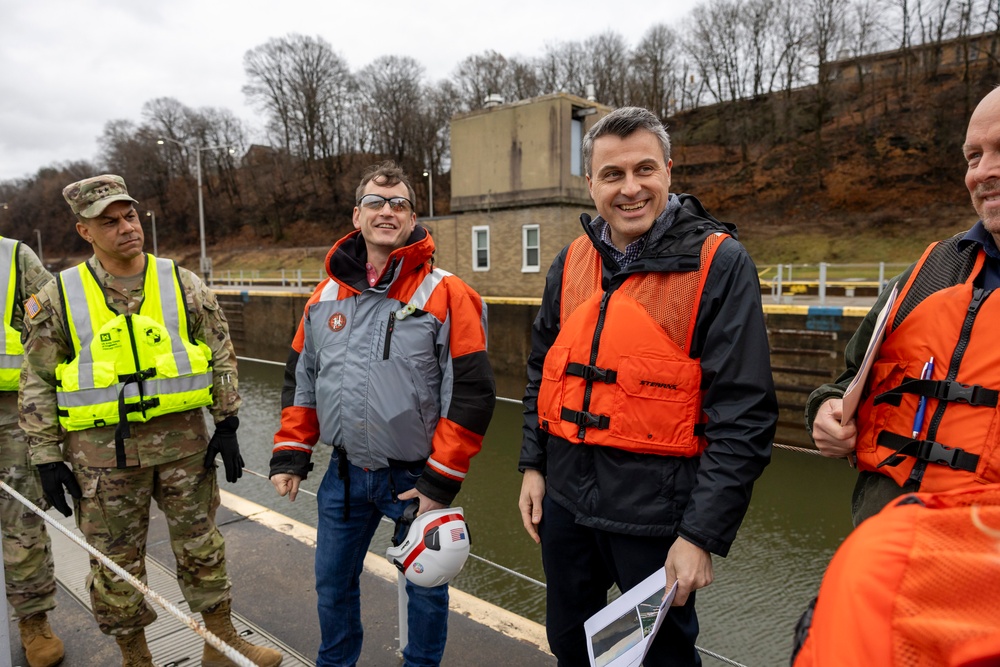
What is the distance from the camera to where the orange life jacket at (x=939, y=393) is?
1.44 metres

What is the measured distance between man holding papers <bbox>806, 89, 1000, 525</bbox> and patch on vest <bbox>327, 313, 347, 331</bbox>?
6.01ft

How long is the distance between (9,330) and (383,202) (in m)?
2.17

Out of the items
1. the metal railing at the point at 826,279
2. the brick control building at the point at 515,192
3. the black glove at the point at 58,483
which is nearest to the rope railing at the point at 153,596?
the black glove at the point at 58,483

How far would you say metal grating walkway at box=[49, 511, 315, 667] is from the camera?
303 cm

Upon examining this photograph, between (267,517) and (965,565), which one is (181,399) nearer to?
(267,517)

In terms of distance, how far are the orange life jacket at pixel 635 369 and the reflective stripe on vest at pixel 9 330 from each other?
9.44ft

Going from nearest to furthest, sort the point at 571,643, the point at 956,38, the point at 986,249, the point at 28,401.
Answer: the point at 986,249 < the point at 571,643 < the point at 28,401 < the point at 956,38

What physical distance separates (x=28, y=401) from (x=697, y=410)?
2802mm

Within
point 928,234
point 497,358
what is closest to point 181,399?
point 497,358

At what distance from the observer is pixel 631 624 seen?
1801 millimetres

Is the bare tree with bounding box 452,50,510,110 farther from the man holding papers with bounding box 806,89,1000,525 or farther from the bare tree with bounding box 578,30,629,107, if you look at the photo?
the man holding papers with bounding box 806,89,1000,525

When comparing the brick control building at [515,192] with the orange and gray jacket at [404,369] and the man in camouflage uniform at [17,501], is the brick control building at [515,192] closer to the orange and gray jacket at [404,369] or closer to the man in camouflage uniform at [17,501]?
the man in camouflage uniform at [17,501]

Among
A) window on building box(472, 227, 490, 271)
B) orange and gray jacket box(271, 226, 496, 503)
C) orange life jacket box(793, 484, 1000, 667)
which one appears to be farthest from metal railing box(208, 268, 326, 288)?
orange life jacket box(793, 484, 1000, 667)

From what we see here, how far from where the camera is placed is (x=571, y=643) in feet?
7.11
